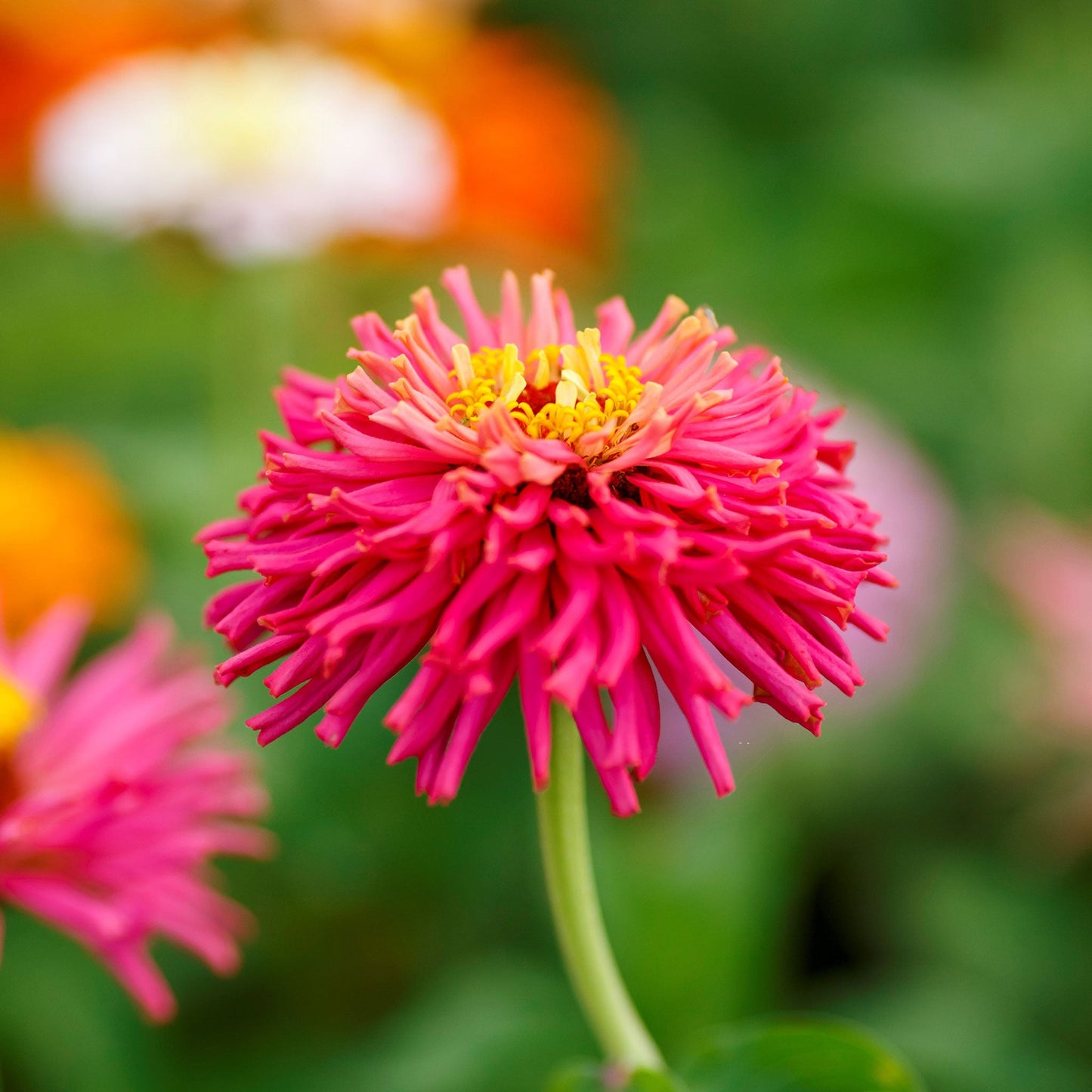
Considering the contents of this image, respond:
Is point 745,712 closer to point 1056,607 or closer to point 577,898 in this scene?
point 1056,607

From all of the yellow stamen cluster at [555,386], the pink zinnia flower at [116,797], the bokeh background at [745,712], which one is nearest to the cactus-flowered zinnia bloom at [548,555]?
the yellow stamen cluster at [555,386]

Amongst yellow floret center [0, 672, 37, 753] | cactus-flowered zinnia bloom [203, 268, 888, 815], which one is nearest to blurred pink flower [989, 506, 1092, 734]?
cactus-flowered zinnia bloom [203, 268, 888, 815]

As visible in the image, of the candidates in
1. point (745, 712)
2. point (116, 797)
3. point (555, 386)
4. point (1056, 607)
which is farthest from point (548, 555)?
point (1056, 607)

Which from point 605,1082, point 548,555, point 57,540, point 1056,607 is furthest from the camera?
point 1056,607

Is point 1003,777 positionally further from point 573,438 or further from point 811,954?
point 573,438

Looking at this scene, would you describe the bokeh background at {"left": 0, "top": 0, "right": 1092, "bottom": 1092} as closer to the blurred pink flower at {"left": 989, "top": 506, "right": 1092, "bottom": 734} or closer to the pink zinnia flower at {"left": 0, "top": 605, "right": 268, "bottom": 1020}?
the blurred pink flower at {"left": 989, "top": 506, "right": 1092, "bottom": 734}

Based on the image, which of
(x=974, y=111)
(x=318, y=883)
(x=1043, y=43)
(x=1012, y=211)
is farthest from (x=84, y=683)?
(x=1043, y=43)
